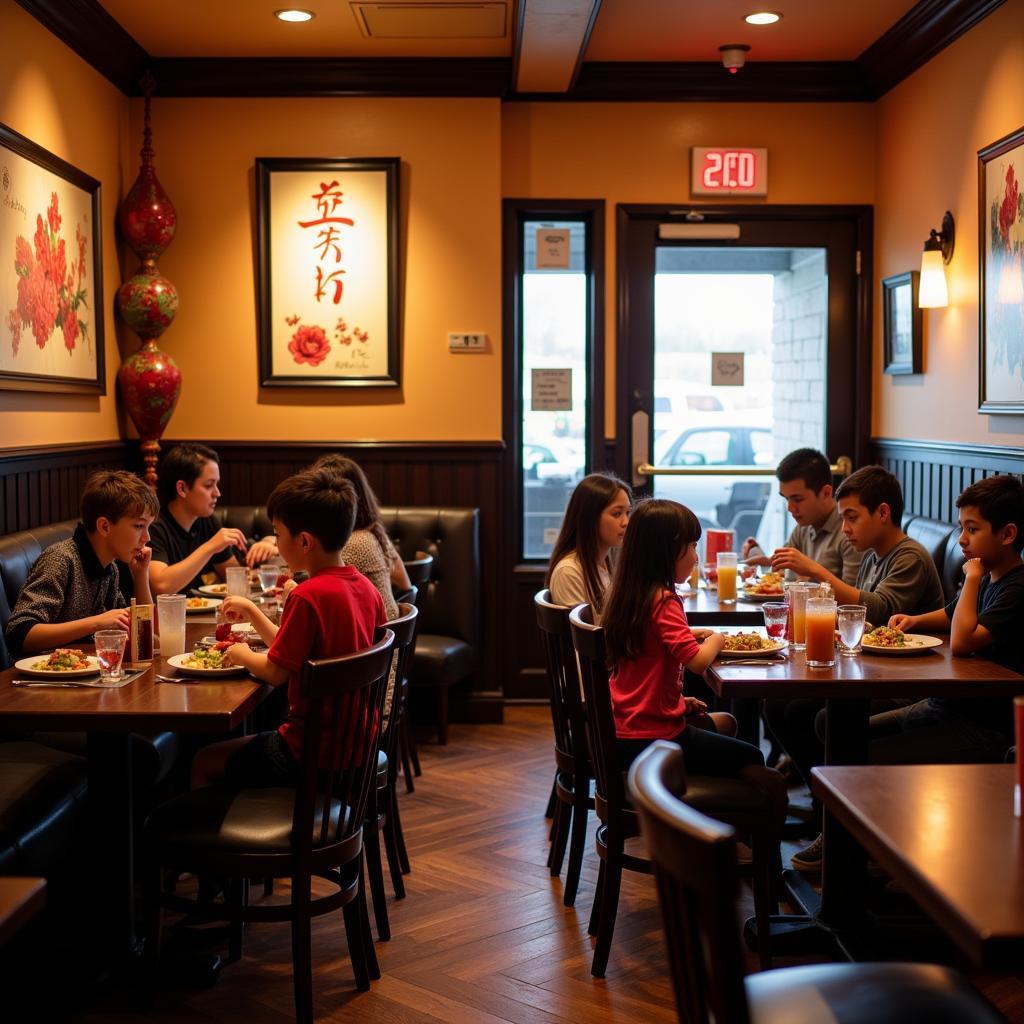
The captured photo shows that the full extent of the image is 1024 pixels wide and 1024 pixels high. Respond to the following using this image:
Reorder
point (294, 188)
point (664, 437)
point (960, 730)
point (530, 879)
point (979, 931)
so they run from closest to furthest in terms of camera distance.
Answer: point (979, 931) → point (960, 730) → point (530, 879) → point (294, 188) → point (664, 437)

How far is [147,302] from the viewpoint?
545 centimetres

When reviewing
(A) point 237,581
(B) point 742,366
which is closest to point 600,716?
(A) point 237,581

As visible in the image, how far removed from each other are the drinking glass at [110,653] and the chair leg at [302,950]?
2.11 ft

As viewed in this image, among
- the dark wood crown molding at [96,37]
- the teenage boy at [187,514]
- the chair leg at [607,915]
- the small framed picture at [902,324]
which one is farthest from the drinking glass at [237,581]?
the small framed picture at [902,324]

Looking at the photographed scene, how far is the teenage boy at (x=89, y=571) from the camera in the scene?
334 centimetres

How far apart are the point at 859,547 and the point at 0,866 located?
2.59 m

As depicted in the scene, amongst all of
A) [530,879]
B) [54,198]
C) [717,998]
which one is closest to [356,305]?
[54,198]

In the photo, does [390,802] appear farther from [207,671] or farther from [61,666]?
[61,666]

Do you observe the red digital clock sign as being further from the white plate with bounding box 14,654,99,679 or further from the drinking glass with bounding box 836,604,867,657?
the white plate with bounding box 14,654,99,679

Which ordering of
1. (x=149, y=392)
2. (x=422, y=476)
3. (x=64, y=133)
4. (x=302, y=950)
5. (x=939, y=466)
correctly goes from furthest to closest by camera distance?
(x=422, y=476) < (x=149, y=392) < (x=939, y=466) < (x=64, y=133) < (x=302, y=950)

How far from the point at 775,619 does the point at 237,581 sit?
5.56 ft

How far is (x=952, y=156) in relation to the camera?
5.04m

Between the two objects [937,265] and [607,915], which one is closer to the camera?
[607,915]

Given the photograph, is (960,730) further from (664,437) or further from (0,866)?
(664,437)
